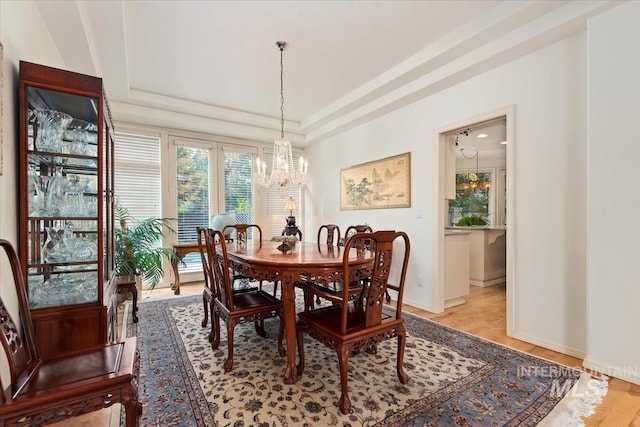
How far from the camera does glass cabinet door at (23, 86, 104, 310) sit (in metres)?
1.67

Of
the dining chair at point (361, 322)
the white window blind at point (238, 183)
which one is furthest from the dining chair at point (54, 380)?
the white window blind at point (238, 183)

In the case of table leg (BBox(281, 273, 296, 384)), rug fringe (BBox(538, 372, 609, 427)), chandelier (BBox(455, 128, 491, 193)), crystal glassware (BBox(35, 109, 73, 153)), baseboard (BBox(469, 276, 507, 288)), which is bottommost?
baseboard (BBox(469, 276, 507, 288))

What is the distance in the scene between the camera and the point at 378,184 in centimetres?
426

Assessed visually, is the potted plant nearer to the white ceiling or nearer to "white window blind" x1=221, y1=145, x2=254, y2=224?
"white window blind" x1=221, y1=145, x2=254, y2=224

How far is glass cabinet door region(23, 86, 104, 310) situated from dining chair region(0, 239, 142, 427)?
0.99ft

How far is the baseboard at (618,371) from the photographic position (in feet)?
6.35

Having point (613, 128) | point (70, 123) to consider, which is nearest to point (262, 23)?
point (70, 123)

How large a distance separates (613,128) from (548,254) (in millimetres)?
1055

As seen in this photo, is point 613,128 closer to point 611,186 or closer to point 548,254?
point 611,186

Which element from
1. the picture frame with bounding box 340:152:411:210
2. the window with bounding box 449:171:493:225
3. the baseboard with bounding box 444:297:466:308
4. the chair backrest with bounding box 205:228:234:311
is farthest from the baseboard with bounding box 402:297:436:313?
the window with bounding box 449:171:493:225

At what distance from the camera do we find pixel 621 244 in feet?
6.57

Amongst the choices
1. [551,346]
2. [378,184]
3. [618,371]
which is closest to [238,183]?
[378,184]

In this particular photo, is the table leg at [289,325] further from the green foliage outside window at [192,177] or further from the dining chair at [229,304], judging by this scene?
the green foliage outside window at [192,177]

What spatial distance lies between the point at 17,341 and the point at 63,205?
828 millimetres
